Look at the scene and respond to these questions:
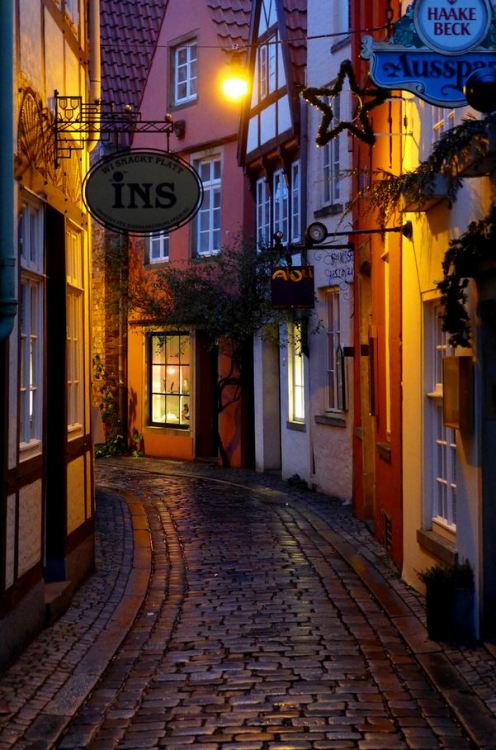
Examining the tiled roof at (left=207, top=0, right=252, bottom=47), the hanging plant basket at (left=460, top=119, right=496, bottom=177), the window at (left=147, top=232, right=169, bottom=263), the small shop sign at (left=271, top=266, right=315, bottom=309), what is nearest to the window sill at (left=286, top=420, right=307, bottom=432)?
the small shop sign at (left=271, top=266, right=315, bottom=309)

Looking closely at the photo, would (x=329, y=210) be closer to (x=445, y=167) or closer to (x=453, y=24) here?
(x=445, y=167)

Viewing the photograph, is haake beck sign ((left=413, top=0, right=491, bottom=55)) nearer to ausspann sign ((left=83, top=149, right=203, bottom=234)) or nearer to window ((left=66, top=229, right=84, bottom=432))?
ausspann sign ((left=83, top=149, right=203, bottom=234))

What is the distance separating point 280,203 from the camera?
63.0ft

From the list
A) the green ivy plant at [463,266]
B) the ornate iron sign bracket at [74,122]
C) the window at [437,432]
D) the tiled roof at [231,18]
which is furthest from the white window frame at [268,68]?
the green ivy plant at [463,266]

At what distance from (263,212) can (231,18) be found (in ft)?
14.2

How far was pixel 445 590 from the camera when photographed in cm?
764

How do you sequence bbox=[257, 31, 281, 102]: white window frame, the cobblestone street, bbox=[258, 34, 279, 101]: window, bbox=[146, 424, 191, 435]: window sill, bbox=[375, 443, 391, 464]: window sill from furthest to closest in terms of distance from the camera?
bbox=[146, 424, 191, 435]: window sill < bbox=[258, 34, 279, 101]: window < bbox=[257, 31, 281, 102]: white window frame < bbox=[375, 443, 391, 464]: window sill < the cobblestone street

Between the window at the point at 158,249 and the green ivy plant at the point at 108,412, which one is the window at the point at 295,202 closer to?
the window at the point at 158,249

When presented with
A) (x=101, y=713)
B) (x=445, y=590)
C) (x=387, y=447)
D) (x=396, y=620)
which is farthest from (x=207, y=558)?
(x=101, y=713)

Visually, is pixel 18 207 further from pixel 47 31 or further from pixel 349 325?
pixel 349 325

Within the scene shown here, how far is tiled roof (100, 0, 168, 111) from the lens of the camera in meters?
25.3

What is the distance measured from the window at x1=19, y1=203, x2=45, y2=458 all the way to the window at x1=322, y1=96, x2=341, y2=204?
26.6 ft

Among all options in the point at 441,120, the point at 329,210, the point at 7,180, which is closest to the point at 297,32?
the point at 329,210

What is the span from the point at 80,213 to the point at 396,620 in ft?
15.0
